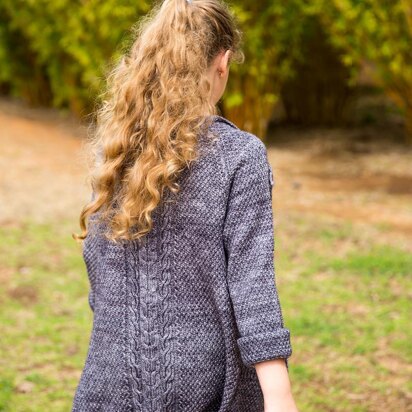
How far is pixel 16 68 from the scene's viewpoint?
12.5 metres

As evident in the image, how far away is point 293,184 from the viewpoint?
7.67m

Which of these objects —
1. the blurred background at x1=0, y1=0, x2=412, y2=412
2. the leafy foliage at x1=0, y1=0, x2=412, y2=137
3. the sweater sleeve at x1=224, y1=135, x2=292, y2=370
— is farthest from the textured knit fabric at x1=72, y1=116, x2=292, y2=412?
the leafy foliage at x1=0, y1=0, x2=412, y2=137

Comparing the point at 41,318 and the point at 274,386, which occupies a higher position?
the point at 41,318

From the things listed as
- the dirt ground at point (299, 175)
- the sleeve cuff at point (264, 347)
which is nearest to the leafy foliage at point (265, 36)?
the dirt ground at point (299, 175)

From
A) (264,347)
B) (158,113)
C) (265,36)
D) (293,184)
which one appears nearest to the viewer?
(264,347)

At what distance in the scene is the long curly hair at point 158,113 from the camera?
1750mm

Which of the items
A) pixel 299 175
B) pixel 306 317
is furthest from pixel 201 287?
pixel 299 175

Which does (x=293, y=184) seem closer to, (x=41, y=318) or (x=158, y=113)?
(x=41, y=318)

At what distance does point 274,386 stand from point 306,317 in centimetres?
287

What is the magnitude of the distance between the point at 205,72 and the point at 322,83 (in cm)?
908

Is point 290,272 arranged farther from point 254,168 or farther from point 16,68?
point 16,68

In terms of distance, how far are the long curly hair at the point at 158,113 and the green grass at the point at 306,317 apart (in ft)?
6.86

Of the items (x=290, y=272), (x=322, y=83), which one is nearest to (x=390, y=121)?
(x=322, y=83)

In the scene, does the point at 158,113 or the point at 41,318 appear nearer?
the point at 158,113
